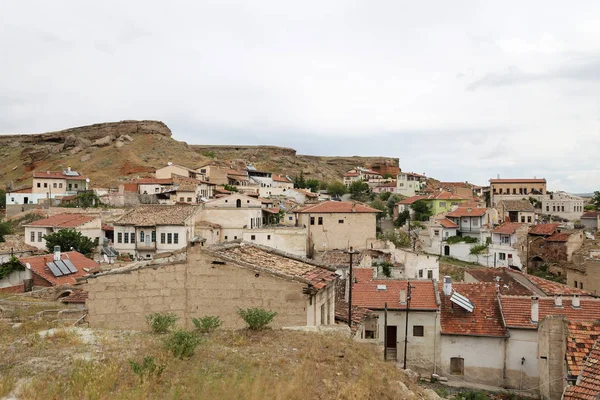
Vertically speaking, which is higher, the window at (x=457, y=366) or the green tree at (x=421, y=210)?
the green tree at (x=421, y=210)

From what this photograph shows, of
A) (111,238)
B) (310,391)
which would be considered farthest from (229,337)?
(111,238)

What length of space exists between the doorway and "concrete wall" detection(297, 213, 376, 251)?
21.1 m

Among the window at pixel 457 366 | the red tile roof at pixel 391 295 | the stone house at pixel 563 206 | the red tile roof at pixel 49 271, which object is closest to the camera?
the window at pixel 457 366

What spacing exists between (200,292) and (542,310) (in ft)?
53.0

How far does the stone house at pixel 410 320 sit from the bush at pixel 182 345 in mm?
13497

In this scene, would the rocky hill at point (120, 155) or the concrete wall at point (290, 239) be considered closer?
the concrete wall at point (290, 239)

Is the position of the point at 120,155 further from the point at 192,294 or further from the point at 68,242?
the point at 192,294

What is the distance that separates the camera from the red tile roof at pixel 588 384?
414 inches

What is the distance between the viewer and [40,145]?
111562mm

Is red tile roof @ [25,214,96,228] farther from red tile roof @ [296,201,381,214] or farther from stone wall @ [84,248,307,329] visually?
stone wall @ [84,248,307,329]

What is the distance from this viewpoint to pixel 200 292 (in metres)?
11.5

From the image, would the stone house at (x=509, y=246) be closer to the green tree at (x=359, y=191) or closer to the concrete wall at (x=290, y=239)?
the concrete wall at (x=290, y=239)

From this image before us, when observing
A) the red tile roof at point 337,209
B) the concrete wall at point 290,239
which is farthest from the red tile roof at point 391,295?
the red tile roof at point 337,209

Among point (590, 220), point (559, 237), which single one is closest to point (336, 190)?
point (590, 220)
